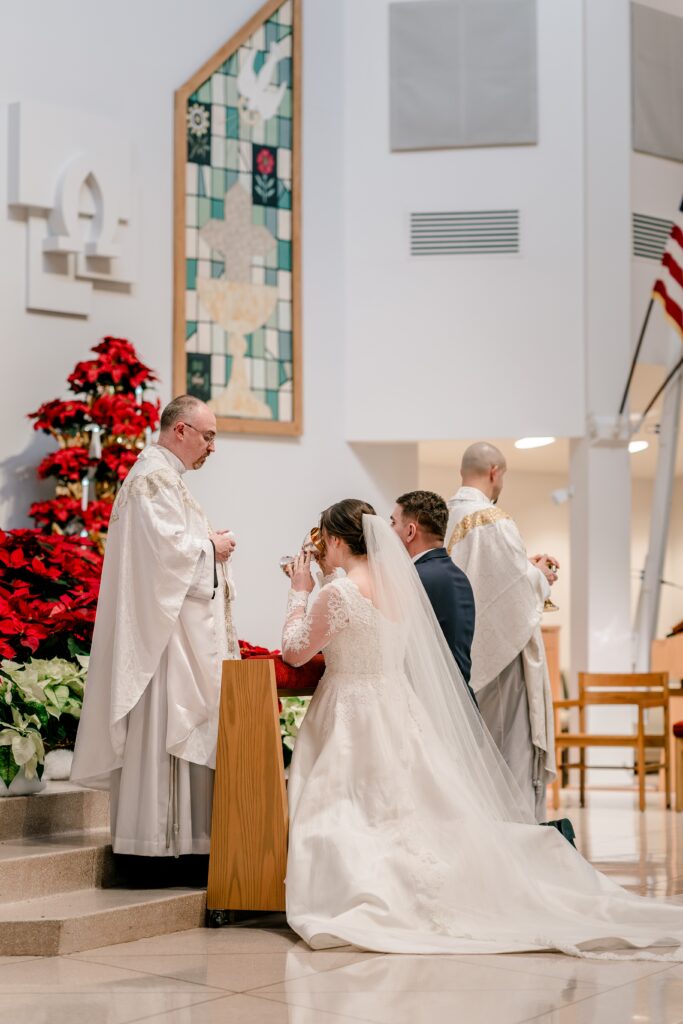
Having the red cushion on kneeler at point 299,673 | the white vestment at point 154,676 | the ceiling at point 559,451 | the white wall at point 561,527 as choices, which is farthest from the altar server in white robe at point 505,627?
the white wall at point 561,527

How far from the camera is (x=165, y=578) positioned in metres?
4.96

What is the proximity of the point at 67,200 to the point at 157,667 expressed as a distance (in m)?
4.81

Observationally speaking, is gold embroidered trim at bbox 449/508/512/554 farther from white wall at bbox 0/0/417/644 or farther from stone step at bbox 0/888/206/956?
white wall at bbox 0/0/417/644

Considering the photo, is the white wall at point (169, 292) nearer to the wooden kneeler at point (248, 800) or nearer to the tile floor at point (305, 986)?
the wooden kneeler at point (248, 800)

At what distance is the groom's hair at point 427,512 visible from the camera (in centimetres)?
517

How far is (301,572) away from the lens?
193 inches

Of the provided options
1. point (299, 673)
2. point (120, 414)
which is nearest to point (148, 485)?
point (299, 673)

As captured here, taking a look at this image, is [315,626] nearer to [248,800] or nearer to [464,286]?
[248,800]

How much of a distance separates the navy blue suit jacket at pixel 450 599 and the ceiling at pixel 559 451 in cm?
547

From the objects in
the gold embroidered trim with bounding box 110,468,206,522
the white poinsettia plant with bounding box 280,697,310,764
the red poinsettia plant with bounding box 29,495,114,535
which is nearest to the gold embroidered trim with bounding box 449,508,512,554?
the white poinsettia plant with bounding box 280,697,310,764

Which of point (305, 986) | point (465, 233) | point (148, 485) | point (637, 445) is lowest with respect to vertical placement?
point (305, 986)

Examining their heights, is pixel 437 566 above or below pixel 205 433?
below

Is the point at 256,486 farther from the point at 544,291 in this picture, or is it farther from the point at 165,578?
the point at 165,578

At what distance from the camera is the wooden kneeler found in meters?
4.73
